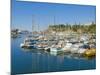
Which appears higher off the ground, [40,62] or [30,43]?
[30,43]

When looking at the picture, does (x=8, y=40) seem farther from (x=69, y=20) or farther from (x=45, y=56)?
(x=69, y=20)

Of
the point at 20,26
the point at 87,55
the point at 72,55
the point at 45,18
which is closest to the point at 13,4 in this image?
the point at 20,26

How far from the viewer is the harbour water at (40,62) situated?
2.76 metres

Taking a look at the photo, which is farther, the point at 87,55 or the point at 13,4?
the point at 87,55

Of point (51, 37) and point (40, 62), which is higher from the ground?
point (51, 37)

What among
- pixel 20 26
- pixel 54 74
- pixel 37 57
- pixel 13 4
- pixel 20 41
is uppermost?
pixel 13 4

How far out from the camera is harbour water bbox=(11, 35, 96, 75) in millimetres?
2760

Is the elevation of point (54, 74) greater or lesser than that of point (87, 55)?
lesser

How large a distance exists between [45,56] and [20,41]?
420mm

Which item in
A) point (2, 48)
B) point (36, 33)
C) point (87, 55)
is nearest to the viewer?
point (2, 48)

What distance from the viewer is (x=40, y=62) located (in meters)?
A: 2.89

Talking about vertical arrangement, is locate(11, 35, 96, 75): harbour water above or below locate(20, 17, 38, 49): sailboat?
below

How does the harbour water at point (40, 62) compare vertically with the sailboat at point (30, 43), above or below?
below

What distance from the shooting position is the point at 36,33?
286 cm
